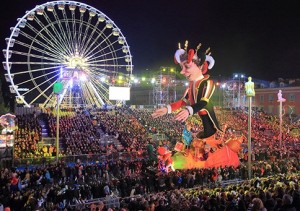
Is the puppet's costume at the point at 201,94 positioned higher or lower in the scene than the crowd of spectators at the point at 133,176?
higher

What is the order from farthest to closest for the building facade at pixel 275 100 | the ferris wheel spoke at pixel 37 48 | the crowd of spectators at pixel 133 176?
the building facade at pixel 275 100 < the ferris wheel spoke at pixel 37 48 < the crowd of spectators at pixel 133 176

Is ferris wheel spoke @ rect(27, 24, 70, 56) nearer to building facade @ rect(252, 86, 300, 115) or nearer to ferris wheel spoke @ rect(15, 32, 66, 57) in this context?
A: ferris wheel spoke @ rect(15, 32, 66, 57)

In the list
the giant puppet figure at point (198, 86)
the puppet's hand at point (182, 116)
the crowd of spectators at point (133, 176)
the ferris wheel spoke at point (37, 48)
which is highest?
the ferris wheel spoke at point (37, 48)

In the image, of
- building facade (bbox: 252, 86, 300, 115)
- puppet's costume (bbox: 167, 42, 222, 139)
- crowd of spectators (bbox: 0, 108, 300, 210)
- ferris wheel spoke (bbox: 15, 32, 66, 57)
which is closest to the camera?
crowd of spectators (bbox: 0, 108, 300, 210)

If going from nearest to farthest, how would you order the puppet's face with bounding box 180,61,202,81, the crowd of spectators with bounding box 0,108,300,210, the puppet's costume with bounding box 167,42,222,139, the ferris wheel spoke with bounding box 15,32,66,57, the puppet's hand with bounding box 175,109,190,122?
the crowd of spectators with bounding box 0,108,300,210
the puppet's hand with bounding box 175,109,190,122
the puppet's costume with bounding box 167,42,222,139
the puppet's face with bounding box 180,61,202,81
the ferris wheel spoke with bounding box 15,32,66,57

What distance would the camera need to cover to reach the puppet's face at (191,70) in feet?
67.1

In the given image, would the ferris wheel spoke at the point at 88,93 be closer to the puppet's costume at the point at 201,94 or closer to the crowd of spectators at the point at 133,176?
the crowd of spectators at the point at 133,176

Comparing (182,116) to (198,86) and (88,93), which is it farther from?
(88,93)

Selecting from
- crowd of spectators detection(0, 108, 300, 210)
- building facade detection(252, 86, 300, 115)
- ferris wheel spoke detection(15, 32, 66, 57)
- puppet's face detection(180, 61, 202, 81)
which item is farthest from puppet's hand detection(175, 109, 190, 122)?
building facade detection(252, 86, 300, 115)

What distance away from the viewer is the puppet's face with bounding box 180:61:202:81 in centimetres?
2045

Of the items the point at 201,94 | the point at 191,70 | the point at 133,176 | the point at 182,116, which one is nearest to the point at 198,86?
the point at 201,94

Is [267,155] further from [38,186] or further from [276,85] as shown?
[276,85]

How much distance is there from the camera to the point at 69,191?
44.3 feet

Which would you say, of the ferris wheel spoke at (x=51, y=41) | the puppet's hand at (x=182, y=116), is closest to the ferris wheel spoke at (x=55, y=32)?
the ferris wheel spoke at (x=51, y=41)
